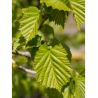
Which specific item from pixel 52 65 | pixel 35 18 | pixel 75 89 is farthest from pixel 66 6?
pixel 75 89

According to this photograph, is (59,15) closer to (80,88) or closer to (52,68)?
(52,68)

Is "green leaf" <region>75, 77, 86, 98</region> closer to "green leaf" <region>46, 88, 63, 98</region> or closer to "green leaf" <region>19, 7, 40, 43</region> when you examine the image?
"green leaf" <region>46, 88, 63, 98</region>

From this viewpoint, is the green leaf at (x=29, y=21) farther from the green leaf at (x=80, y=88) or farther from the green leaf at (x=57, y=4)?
the green leaf at (x=80, y=88)

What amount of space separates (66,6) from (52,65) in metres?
0.31

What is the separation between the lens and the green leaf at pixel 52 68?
0.73 meters

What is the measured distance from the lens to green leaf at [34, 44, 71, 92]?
73cm

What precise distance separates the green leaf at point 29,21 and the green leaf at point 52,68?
0.12m

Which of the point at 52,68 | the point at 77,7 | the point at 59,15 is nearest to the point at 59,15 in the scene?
the point at 59,15

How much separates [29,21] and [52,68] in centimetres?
28

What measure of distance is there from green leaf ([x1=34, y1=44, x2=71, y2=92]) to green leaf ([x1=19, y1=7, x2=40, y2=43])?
0.12m

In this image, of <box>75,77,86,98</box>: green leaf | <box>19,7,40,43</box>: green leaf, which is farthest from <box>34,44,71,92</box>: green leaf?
<box>75,77,86,98</box>: green leaf

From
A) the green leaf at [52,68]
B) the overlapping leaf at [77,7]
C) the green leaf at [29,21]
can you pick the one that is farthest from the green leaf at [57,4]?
the green leaf at [52,68]

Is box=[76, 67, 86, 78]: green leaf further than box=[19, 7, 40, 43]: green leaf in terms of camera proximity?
Yes

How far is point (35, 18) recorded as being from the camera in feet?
Result: 2.45
